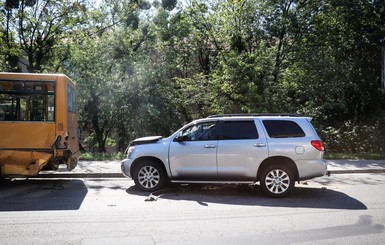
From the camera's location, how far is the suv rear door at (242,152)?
865cm

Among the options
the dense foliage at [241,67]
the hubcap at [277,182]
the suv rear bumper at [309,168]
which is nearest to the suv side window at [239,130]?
the hubcap at [277,182]

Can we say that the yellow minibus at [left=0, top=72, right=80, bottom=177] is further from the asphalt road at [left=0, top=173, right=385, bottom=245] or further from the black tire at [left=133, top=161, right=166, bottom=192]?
the black tire at [left=133, top=161, right=166, bottom=192]

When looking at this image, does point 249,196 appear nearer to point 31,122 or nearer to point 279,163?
point 279,163

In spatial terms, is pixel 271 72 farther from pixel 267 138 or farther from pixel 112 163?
pixel 267 138

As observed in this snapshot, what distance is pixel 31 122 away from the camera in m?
9.56

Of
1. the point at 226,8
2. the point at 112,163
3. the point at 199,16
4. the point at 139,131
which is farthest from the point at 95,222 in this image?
the point at 199,16

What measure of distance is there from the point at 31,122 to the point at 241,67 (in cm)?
1353

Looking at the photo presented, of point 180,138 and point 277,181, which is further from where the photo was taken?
point 180,138

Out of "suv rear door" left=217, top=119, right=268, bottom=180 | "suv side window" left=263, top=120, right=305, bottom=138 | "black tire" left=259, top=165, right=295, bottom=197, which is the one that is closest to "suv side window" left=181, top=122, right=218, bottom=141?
"suv rear door" left=217, top=119, right=268, bottom=180

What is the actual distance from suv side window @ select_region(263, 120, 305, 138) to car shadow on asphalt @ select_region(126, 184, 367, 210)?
1.36 meters

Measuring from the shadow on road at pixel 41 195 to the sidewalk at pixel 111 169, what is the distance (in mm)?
762

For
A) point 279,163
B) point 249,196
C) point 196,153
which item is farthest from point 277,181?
point 196,153

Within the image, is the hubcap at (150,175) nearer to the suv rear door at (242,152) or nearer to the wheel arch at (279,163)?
the suv rear door at (242,152)

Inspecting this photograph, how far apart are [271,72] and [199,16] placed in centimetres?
781
